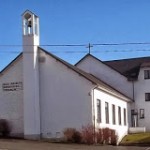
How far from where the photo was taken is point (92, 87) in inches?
1348

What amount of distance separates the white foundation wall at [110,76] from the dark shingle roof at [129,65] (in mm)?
1133

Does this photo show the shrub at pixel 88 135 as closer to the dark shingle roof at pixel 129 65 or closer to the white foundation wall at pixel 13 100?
the white foundation wall at pixel 13 100

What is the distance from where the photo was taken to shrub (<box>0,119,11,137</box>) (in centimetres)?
3556

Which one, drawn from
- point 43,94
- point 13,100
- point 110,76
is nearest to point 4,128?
point 13,100

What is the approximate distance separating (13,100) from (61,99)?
4.24 metres

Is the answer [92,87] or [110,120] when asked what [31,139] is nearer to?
[92,87]

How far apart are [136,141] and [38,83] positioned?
9460 millimetres

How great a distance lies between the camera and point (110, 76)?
51562 mm

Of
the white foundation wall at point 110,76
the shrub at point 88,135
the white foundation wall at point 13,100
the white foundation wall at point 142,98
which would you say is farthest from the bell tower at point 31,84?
the white foundation wall at point 142,98

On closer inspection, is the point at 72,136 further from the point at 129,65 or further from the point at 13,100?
the point at 129,65

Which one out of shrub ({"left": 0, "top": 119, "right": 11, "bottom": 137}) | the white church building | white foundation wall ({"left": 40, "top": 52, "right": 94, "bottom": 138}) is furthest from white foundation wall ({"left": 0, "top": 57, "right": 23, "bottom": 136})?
white foundation wall ({"left": 40, "top": 52, "right": 94, "bottom": 138})

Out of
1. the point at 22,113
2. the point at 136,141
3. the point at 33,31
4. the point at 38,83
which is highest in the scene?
the point at 33,31

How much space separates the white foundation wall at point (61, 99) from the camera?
34281 mm

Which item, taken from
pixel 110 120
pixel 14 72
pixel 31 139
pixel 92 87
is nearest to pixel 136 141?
pixel 110 120
